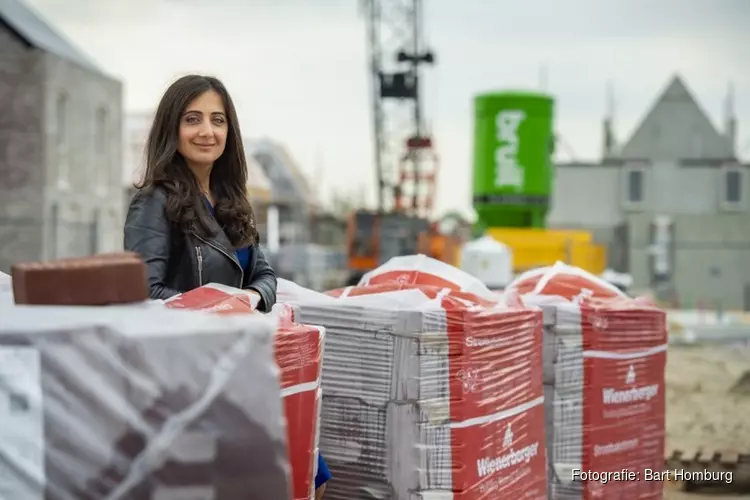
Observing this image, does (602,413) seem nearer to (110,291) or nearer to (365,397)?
(365,397)

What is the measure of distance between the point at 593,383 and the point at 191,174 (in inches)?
81.5

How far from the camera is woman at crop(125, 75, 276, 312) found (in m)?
3.82

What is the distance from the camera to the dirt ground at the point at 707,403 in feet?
32.7

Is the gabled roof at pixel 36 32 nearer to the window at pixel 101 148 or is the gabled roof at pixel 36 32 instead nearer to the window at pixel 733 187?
the window at pixel 101 148

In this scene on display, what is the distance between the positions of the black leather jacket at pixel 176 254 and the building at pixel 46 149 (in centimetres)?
1697

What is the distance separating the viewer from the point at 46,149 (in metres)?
24.0

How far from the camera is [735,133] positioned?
55.8 metres

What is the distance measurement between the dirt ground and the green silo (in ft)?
9.59

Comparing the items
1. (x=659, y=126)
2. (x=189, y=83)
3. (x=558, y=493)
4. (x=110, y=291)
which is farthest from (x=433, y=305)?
(x=659, y=126)

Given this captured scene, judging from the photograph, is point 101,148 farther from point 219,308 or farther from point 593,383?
point 219,308

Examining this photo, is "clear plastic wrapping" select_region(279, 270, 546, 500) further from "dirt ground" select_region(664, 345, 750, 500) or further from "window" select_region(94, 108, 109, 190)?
"window" select_region(94, 108, 109, 190)

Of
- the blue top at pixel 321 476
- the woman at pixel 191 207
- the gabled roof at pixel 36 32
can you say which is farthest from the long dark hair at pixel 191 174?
the gabled roof at pixel 36 32

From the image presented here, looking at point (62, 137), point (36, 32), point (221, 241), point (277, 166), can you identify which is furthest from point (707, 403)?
point (277, 166)

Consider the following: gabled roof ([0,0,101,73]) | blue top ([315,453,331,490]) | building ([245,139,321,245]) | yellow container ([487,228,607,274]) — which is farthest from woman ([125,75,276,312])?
building ([245,139,321,245])
